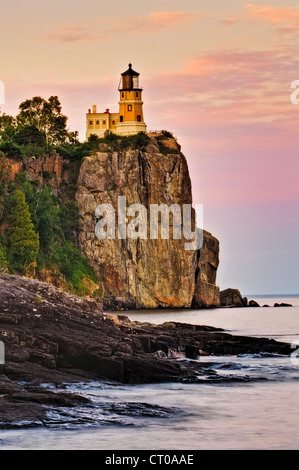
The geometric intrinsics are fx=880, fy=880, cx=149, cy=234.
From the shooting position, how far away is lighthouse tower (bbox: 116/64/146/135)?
150125 mm

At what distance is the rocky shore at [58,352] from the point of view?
30591mm

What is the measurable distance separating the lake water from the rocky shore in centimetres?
86

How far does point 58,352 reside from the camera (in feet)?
118

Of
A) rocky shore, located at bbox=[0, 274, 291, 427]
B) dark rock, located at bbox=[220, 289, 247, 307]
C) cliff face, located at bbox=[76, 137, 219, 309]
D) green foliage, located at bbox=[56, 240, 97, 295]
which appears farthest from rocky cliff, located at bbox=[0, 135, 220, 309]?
rocky shore, located at bbox=[0, 274, 291, 427]

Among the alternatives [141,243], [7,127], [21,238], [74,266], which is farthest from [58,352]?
[7,127]

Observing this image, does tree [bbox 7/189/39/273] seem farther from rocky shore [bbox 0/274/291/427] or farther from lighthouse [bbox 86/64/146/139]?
rocky shore [bbox 0/274/291/427]

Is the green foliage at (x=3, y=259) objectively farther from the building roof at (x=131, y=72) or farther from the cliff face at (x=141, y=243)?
the building roof at (x=131, y=72)

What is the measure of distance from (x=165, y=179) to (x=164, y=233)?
871cm

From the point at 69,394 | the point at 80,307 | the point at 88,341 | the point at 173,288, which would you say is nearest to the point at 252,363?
the point at 80,307

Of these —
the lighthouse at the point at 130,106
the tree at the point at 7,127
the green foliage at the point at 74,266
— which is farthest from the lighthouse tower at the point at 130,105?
the green foliage at the point at 74,266

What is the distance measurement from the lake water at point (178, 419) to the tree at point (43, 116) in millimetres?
106615

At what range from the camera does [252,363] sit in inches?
1853

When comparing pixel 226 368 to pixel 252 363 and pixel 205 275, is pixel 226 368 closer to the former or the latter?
pixel 252 363

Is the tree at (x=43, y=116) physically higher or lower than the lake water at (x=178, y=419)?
higher
